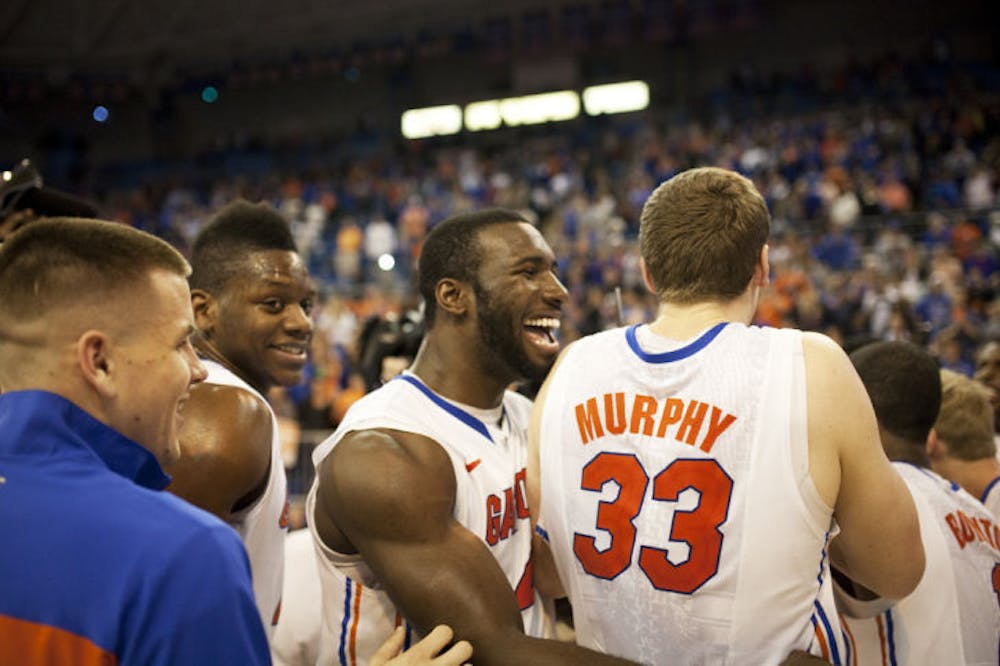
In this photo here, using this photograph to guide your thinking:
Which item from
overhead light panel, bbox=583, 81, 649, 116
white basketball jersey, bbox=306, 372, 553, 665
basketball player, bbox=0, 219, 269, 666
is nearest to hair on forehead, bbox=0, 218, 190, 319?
basketball player, bbox=0, 219, 269, 666

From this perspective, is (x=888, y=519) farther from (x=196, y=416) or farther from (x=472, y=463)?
(x=196, y=416)

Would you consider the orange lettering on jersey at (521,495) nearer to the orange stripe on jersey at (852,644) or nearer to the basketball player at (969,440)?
the orange stripe on jersey at (852,644)

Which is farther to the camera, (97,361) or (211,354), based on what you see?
(211,354)

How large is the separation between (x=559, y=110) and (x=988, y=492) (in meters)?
21.0

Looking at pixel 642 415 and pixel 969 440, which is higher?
pixel 642 415

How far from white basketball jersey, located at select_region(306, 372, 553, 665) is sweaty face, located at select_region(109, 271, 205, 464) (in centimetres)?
76

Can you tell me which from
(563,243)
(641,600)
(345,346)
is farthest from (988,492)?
(563,243)

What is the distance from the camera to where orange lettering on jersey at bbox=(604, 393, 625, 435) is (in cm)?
213

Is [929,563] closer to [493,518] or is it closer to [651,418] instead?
[651,418]

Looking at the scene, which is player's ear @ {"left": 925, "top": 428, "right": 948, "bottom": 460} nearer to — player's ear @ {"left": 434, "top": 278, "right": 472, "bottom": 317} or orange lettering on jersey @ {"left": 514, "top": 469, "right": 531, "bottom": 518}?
orange lettering on jersey @ {"left": 514, "top": 469, "right": 531, "bottom": 518}

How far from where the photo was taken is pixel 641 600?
2.07 m

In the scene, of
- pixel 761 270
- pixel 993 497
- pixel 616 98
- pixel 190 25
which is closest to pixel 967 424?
pixel 993 497

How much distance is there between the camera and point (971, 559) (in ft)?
8.66

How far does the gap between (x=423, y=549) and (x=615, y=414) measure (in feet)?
1.80
